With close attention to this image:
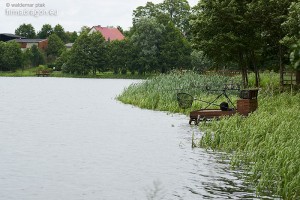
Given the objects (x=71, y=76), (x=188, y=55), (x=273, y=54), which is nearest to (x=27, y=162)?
(x=273, y=54)

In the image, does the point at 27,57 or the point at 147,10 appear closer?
the point at 147,10

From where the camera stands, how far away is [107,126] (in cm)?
2875

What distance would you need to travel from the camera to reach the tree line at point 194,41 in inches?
1517

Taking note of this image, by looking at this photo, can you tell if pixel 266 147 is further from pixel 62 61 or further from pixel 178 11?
pixel 62 61

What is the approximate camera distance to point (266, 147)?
16.4 metres

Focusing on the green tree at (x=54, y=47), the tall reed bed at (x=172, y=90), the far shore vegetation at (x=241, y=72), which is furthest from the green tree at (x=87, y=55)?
the tall reed bed at (x=172, y=90)

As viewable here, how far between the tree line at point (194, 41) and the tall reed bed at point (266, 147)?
353cm

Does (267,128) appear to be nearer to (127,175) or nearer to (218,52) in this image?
(127,175)

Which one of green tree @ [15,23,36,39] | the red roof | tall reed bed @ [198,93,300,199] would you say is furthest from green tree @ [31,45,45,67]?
tall reed bed @ [198,93,300,199]

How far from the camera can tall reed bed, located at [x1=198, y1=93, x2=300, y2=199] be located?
1298 cm

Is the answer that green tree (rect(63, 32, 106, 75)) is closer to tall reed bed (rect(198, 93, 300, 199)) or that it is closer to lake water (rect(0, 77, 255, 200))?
lake water (rect(0, 77, 255, 200))

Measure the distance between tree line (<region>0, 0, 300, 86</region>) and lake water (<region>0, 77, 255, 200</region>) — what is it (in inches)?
211

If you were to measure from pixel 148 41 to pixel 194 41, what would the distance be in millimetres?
62621

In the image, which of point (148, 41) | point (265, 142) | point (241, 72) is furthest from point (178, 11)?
point (265, 142)
